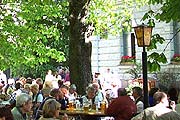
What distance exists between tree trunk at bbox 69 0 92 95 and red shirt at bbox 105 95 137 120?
5302mm

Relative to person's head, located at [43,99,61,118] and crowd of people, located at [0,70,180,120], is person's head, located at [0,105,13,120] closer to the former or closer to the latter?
crowd of people, located at [0,70,180,120]

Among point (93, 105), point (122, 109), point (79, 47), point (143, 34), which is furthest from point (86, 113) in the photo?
point (79, 47)

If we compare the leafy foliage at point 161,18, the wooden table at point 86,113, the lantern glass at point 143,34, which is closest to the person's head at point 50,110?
the lantern glass at point 143,34

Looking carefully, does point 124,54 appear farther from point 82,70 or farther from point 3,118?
point 3,118

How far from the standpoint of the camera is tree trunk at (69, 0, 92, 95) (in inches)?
590

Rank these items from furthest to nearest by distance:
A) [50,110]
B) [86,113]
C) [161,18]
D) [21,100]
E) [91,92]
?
[91,92] < [86,113] < [21,100] < [50,110] < [161,18]

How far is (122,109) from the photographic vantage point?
9.73 metres

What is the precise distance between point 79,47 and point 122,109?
18.3 ft

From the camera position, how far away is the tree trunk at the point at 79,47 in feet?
49.2

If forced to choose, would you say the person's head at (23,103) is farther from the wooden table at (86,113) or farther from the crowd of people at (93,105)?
the wooden table at (86,113)

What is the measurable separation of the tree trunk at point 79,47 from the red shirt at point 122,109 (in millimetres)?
5302

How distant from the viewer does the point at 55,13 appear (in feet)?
55.0

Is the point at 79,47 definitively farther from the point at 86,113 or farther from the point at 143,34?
the point at 143,34

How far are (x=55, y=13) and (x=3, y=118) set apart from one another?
10.0 m
